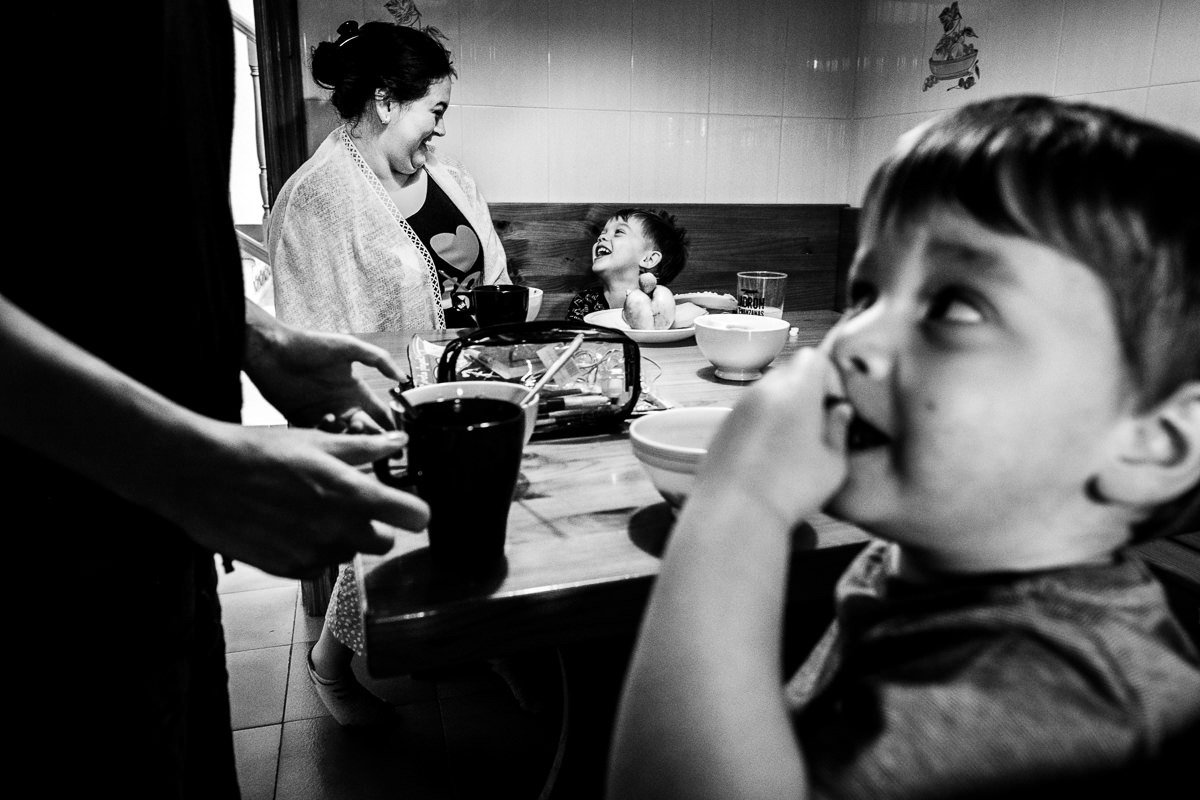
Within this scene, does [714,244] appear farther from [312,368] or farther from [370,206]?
[312,368]

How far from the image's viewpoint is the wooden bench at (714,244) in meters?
3.51

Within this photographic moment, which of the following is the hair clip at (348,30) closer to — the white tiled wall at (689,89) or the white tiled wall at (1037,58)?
the white tiled wall at (689,89)

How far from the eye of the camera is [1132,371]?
0.52 metres

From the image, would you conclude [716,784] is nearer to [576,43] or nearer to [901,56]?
[576,43]

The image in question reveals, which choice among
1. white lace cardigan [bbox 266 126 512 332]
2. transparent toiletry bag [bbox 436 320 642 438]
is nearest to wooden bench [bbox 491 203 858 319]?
white lace cardigan [bbox 266 126 512 332]

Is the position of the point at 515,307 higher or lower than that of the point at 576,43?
lower

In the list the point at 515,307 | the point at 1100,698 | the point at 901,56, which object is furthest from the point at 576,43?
the point at 1100,698

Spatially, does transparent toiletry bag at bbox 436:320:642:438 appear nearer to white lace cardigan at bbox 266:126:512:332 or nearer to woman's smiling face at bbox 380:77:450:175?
white lace cardigan at bbox 266:126:512:332

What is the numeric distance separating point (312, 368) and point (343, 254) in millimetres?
1786

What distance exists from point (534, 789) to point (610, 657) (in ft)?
2.13

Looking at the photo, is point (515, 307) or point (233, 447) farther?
point (515, 307)

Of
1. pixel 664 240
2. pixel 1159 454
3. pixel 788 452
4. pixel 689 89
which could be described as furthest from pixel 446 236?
pixel 1159 454

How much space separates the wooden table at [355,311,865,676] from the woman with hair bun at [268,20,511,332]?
1855 mm

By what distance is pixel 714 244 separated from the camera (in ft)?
12.4
